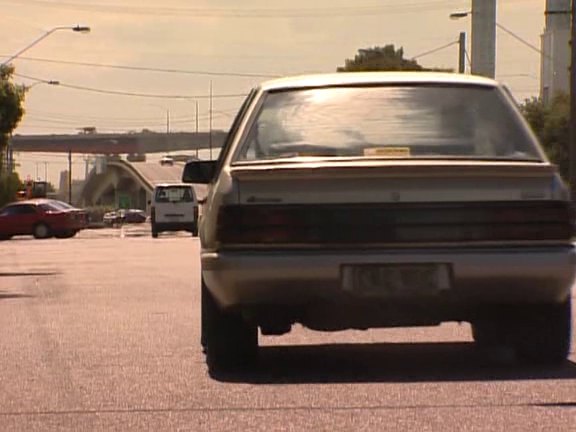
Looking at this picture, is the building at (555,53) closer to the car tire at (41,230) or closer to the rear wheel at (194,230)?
the rear wheel at (194,230)

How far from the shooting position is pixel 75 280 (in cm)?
1941

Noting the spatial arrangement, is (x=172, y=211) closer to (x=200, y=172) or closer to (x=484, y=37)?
(x=484, y=37)

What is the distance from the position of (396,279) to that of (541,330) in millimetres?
1116

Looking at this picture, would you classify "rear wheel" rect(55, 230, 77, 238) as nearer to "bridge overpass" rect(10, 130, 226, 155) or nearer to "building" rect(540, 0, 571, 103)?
"building" rect(540, 0, 571, 103)

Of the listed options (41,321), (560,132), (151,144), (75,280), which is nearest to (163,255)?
(75,280)

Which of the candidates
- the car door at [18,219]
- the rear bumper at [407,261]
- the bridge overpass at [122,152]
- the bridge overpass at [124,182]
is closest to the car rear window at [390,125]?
the rear bumper at [407,261]

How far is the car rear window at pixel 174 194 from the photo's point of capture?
47844 millimetres

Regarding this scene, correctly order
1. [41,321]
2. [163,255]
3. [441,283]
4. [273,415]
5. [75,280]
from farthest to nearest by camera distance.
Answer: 1. [163,255]
2. [75,280]
3. [41,321]
4. [441,283]
5. [273,415]

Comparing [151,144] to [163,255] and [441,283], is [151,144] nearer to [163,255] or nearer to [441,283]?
[163,255]

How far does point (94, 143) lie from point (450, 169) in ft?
472

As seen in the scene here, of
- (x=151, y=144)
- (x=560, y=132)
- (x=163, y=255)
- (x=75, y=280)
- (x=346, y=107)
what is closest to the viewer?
(x=346, y=107)

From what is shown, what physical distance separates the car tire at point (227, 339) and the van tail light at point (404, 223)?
0.70 meters

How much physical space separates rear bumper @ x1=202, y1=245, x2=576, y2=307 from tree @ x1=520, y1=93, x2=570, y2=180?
54.2 m

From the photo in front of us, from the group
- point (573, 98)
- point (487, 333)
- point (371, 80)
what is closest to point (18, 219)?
point (573, 98)
